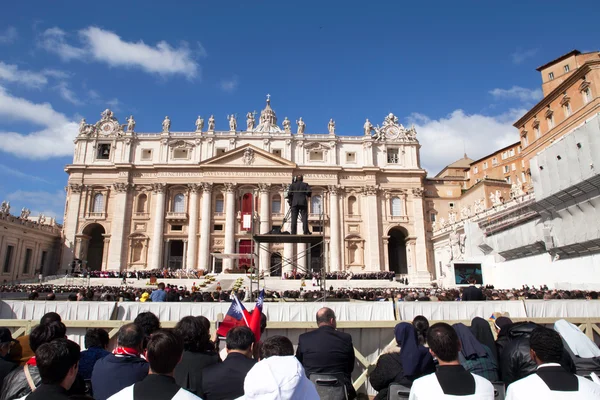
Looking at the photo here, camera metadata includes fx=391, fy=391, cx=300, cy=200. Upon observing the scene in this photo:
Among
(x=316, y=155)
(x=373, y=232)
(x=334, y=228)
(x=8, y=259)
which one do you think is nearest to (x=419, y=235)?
(x=373, y=232)

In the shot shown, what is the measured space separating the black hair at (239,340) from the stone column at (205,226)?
43.2 meters

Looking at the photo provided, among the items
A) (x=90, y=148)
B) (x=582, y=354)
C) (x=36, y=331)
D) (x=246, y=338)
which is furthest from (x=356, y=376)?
(x=90, y=148)

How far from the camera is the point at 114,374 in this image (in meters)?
3.79

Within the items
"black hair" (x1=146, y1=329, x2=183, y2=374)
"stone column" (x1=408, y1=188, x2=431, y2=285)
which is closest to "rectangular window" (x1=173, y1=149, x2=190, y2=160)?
"stone column" (x1=408, y1=188, x2=431, y2=285)

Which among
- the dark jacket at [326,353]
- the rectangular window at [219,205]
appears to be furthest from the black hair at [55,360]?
the rectangular window at [219,205]

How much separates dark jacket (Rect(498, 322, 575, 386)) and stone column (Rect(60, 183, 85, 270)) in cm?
5009

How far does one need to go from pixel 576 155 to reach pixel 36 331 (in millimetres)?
27119

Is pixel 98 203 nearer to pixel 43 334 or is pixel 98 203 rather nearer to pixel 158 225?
pixel 158 225

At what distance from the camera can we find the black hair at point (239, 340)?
12.4 feet

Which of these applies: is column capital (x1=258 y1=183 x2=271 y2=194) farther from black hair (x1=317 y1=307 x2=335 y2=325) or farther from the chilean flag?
black hair (x1=317 y1=307 x2=335 y2=325)

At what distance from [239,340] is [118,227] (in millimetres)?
48222

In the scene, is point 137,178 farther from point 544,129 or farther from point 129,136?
point 544,129

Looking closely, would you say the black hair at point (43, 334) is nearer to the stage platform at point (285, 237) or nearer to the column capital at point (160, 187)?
the stage platform at point (285, 237)

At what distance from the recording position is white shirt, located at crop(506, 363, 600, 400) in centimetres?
296
